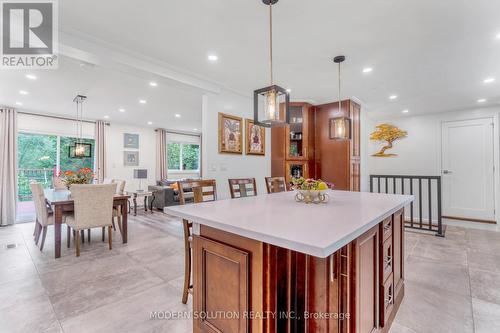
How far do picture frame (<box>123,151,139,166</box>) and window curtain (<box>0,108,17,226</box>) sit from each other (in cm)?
248

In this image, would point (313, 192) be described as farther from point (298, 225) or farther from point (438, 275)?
point (438, 275)

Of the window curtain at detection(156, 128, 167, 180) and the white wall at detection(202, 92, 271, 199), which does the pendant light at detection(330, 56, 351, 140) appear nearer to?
the white wall at detection(202, 92, 271, 199)

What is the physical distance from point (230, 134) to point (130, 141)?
16.0 ft

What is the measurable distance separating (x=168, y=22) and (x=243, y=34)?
0.72 m

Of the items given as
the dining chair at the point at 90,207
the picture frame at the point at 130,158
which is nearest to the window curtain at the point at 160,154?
the picture frame at the point at 130,158

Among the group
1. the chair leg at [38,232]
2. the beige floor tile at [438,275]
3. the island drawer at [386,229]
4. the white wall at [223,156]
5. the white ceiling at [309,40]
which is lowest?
the beige floor tile at [438,275]

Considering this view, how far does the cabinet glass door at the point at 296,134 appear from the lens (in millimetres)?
4832

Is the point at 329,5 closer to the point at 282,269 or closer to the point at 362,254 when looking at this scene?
the point at 362,254

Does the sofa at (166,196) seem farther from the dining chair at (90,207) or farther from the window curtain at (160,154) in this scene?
the dining chair at (90,207)

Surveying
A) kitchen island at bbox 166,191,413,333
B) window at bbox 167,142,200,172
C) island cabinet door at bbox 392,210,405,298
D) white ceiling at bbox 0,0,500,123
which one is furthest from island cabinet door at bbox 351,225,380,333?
window at bbox 167,142,200,172

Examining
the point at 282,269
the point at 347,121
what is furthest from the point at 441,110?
the point at 282,269

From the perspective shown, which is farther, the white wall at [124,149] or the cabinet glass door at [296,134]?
the white wall at [124,149]

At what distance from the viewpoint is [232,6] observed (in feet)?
6.45

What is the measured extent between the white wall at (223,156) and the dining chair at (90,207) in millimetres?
1464
